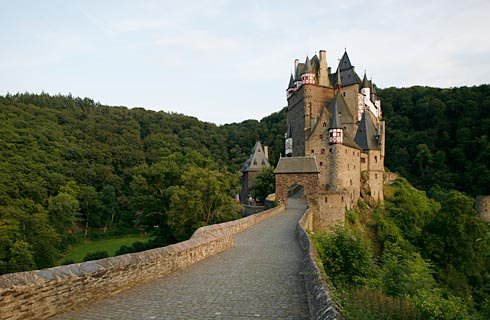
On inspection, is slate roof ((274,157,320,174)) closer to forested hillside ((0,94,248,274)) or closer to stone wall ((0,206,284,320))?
forested hillside ((0,94,248,274))

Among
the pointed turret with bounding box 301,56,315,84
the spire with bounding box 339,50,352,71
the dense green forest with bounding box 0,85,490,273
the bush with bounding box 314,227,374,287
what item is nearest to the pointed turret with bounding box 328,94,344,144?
the pointed turret with bounding box 301,56,315,84

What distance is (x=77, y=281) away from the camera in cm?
636

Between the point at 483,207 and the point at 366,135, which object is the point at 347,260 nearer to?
the point at 366,135

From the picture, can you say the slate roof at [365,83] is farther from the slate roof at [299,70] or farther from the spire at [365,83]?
the slate roof at [299,70]

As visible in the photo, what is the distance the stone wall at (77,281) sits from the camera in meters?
5.15

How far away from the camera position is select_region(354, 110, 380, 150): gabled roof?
1868 inches

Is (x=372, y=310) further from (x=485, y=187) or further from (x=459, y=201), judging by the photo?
(x=485, y=187)

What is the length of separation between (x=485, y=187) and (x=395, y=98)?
35358 mm

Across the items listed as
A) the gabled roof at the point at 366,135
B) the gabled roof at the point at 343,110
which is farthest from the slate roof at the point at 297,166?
the gabled roof at the point at 343,110

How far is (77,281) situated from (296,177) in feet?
95.1

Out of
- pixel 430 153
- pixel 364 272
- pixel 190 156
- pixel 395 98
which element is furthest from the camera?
pixel 395 98

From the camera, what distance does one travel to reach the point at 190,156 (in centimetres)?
3869

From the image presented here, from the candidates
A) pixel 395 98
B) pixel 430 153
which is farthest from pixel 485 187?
pixel 395 98

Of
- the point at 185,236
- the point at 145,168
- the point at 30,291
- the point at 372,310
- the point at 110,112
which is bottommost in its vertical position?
the point at 185,236
